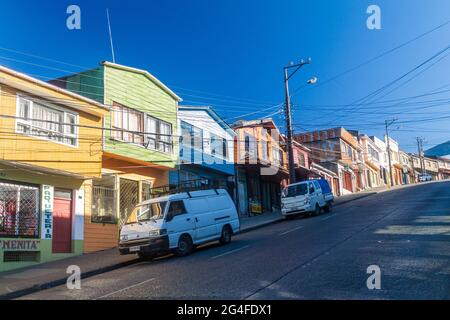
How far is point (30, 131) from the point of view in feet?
48.8

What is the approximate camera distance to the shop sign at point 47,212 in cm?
1528

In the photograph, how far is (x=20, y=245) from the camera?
1431 cm

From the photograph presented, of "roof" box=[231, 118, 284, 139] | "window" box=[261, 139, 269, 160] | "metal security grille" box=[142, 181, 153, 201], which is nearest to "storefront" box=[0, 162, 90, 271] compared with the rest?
"metal security grille" box=[142, 181, 153, 201]

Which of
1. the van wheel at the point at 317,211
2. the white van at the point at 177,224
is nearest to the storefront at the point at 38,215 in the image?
the white van at the point at 177,224

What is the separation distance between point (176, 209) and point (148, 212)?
3.16ft

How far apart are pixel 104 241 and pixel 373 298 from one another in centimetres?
1349

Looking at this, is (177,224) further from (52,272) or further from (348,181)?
(348,181)

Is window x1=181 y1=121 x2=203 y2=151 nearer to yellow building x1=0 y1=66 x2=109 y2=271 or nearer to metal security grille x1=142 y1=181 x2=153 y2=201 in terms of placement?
metal security grille x1=142 y1=181 x2=153 y2=201

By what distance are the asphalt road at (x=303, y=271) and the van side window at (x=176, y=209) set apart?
4.86 ft

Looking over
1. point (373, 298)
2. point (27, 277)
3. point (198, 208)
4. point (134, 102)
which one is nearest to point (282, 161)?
point (134, 102)

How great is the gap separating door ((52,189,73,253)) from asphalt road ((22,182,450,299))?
465 cm

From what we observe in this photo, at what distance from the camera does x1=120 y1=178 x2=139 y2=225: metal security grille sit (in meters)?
19.2

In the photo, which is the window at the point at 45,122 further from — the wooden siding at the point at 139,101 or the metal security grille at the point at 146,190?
the metal security grille at the point at 146,190
